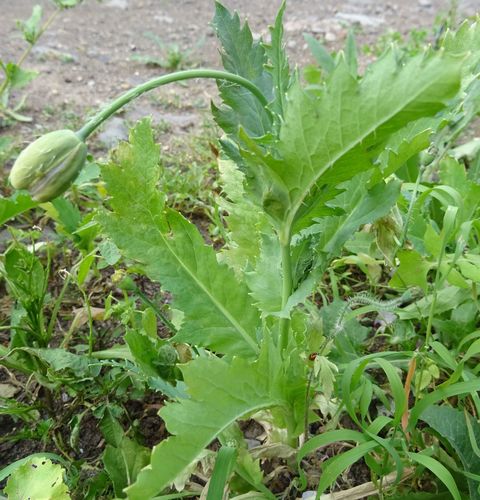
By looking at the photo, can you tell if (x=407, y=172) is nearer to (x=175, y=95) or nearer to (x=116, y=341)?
(x=116, y=341)

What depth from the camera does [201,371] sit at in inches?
37.0

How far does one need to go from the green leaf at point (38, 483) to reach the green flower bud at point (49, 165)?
48cm

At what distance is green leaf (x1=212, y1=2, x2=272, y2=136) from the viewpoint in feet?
3.62

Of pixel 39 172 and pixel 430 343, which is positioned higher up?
pixel 39 172

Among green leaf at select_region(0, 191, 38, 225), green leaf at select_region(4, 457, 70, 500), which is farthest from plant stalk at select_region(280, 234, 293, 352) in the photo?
green leaf at select_region(0, 191, 38, 225)

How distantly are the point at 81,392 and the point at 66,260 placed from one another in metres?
0.58

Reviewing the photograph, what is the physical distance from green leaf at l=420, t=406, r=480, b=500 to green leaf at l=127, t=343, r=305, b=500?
0.32 meters

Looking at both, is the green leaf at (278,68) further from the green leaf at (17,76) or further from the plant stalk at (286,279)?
the green leaf at (17,76)

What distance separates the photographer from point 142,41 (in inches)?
152

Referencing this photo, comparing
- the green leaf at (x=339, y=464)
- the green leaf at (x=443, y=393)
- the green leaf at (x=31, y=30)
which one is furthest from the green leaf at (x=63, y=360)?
the green leaf at (x=31, y=30)

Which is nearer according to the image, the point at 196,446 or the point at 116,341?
the point at 196,446

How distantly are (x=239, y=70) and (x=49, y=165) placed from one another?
41cm

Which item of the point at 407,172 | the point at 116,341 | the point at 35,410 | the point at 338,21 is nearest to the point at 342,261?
the point at 407,172

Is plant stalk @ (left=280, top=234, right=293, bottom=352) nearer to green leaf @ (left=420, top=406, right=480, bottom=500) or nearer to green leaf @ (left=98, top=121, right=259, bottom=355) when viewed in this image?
green leaf @ (left=98, top=121, right=259, bottom=355)
